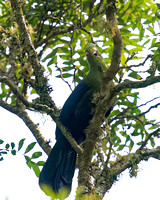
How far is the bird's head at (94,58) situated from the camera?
4.39 metres

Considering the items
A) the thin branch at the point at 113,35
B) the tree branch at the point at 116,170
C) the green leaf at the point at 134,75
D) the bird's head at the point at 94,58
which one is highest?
the bird's head at the point at 94,58

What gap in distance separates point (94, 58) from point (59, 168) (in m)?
1.46

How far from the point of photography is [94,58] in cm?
441

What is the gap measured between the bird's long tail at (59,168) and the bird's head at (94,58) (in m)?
1.08

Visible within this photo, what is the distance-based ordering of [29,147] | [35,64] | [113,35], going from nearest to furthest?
[113,35] → [29,147] → [35,64]

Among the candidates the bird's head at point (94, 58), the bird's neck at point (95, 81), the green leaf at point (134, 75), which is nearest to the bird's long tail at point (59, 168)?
the bird's neck at point (95, 81)

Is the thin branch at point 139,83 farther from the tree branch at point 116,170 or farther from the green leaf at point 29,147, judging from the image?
the green leaf at point 29,147

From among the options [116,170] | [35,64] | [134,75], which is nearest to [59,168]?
[116,170]

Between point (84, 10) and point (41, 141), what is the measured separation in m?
1.79

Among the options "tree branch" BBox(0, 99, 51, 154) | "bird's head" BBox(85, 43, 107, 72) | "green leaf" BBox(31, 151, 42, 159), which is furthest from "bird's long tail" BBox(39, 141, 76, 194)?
"bird's head" BBox(85, 43, 107, 72)

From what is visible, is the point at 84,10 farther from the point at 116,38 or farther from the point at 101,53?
the point at 116,38

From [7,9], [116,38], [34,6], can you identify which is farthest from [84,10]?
[116,38]

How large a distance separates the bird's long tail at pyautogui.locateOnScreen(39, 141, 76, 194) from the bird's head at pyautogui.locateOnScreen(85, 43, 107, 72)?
1.08m

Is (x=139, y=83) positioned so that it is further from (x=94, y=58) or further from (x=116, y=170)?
(x=94, y=58)
